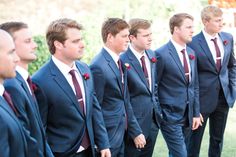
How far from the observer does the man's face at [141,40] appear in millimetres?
5070

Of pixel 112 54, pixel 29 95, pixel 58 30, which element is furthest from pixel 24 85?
pixel 112 54

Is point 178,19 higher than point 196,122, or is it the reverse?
point 178,19

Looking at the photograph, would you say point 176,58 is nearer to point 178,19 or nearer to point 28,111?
point 178,19

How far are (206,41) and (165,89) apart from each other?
0.86 m

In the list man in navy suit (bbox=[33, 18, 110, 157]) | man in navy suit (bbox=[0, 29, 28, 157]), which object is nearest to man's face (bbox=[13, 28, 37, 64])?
man in navy suit (bbox=[33, 18, 110, 157])

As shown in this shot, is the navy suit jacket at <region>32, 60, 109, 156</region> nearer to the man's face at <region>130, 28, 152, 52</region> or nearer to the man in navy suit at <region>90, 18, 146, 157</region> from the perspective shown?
the man in navy suit at <region>90, 18, 146, 157</region>

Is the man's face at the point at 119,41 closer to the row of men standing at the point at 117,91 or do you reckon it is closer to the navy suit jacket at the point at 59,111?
the row of men standing at the point at 117,91

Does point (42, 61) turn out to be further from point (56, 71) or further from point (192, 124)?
point (56, 71)

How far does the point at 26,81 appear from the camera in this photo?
12.0 ft

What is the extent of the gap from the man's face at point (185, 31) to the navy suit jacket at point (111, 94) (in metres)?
1.14

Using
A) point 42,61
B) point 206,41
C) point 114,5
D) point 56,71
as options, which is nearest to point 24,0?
point 114,5

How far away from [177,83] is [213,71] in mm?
627

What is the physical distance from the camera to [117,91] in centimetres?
464

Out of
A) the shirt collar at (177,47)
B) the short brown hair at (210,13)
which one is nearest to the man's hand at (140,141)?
the shirt collar at (177,47)
